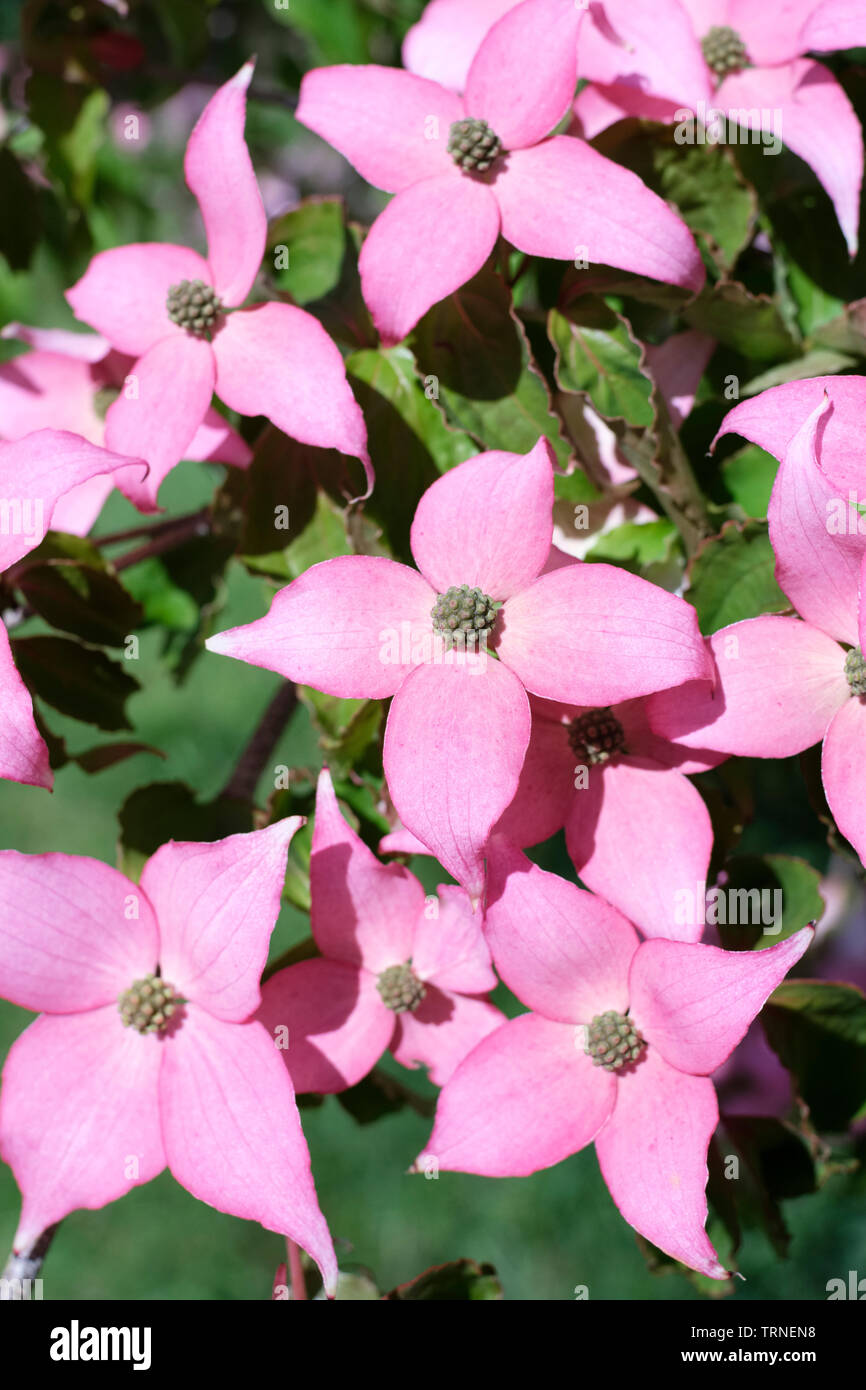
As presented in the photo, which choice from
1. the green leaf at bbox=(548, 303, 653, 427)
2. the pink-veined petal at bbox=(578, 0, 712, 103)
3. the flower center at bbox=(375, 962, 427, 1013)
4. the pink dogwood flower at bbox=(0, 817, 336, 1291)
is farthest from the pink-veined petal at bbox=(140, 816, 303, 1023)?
the pink-veined petal at bbox=(578, 0, 712, 103)

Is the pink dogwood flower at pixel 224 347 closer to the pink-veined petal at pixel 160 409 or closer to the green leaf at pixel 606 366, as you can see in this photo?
the pink-veined petal at pixel 160 409

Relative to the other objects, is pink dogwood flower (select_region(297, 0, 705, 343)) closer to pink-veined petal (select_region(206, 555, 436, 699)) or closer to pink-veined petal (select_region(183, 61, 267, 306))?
pink-veined petal (select_region(183, 61, 267, 306))

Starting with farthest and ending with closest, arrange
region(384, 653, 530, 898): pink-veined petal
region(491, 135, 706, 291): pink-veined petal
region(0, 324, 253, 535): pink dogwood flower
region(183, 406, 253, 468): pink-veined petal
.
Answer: region(0, 324, 253, 535): pink dogwood flower
region(183, 406, 253, 468): pink-veined petal
region(491, 135, 706, 291): pink-veined petal
region(384, 653, 530, 898): pink-veined petal

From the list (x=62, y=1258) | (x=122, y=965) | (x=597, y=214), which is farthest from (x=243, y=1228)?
(x=597, y=214)

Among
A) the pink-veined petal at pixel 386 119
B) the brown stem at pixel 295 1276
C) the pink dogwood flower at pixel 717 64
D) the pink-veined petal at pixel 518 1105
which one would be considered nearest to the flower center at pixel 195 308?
the pink-veined petal at pixel 386 119

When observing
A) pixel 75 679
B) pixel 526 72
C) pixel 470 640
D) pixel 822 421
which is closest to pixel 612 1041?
pixel 470 640

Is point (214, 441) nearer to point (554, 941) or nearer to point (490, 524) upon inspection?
point (490, 524)

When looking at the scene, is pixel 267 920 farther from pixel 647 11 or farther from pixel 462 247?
pixel 647 11
